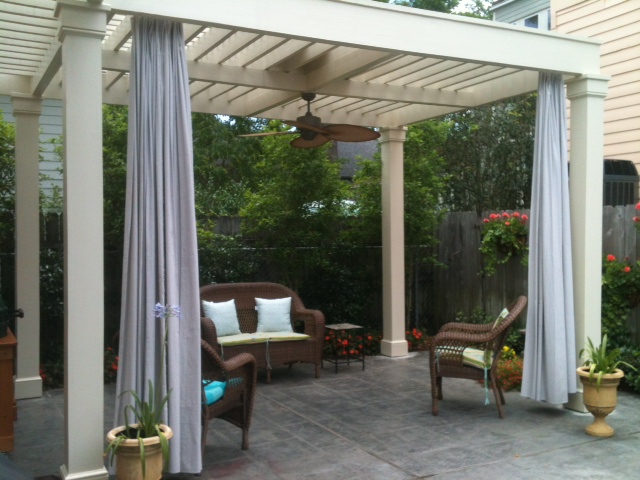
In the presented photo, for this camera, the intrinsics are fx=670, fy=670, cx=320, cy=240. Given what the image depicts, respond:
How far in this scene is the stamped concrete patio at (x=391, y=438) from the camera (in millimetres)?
4348

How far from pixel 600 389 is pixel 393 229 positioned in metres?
3.61

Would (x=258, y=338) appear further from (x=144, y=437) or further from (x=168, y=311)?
(x=144, y=437)

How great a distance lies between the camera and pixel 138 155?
3.89m

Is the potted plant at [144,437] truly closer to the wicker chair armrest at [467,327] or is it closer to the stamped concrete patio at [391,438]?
the stamped concrete patio at [391,438]

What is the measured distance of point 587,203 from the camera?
5.53 meters

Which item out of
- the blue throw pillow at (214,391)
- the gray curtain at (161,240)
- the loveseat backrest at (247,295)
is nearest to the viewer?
→ the gray curtain at (161,240)

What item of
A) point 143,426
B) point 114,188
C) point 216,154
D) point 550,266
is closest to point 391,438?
point 550,266

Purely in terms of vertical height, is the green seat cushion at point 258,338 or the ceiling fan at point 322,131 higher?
the ceiling fan at point 322,131

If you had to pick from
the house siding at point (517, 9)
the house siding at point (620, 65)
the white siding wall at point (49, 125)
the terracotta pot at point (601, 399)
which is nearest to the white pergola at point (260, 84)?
the terracotta pot at point (601, 399)

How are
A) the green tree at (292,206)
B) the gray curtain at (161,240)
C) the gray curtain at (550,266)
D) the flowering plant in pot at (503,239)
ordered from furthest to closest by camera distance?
the green tree at (292,206)
the flowering plant in pot at (503,239)
the gray curtain at (550,266)
the gray curtain at (161,240)

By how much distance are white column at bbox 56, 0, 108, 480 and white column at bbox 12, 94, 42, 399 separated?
8.92ft

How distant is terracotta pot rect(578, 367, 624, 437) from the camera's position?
4941 mm

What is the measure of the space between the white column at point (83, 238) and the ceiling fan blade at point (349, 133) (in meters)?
2.54

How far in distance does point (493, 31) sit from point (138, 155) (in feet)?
9.62
